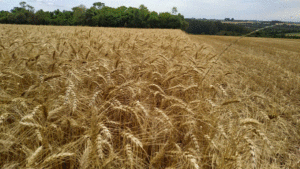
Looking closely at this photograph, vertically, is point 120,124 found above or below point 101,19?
below

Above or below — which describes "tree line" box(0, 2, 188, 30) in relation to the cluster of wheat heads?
above

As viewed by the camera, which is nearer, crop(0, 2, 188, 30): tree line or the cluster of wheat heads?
the cluster of wheat heads

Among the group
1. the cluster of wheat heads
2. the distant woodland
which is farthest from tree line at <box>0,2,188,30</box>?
the cluster of wheat heads

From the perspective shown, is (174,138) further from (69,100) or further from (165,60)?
(165,60)

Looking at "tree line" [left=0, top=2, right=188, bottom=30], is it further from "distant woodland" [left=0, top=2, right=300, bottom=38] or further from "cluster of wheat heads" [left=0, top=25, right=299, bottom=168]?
"cluster of wheat heads" [left=0, top=25, right=299, bottom=168]

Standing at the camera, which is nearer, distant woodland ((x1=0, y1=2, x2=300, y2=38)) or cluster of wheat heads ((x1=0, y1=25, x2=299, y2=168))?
cluster of wheat heads ((x1=0, y1=25, x2=299, y2=168))

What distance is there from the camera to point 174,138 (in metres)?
1.37

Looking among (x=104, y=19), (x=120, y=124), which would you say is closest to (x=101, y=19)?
(x=104, y=19)

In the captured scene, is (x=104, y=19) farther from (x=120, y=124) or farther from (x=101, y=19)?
(x=120, y=124)

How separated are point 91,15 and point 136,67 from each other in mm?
59628

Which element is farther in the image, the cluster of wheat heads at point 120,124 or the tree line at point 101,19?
the tree line at point 101,19

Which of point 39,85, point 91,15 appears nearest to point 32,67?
point 39,85

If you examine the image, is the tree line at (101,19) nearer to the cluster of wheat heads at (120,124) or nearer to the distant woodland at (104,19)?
the distant woodland at (104,19)

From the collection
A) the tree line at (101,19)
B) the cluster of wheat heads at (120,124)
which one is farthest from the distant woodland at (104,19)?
the cluster of wheat heads at (120,124)
